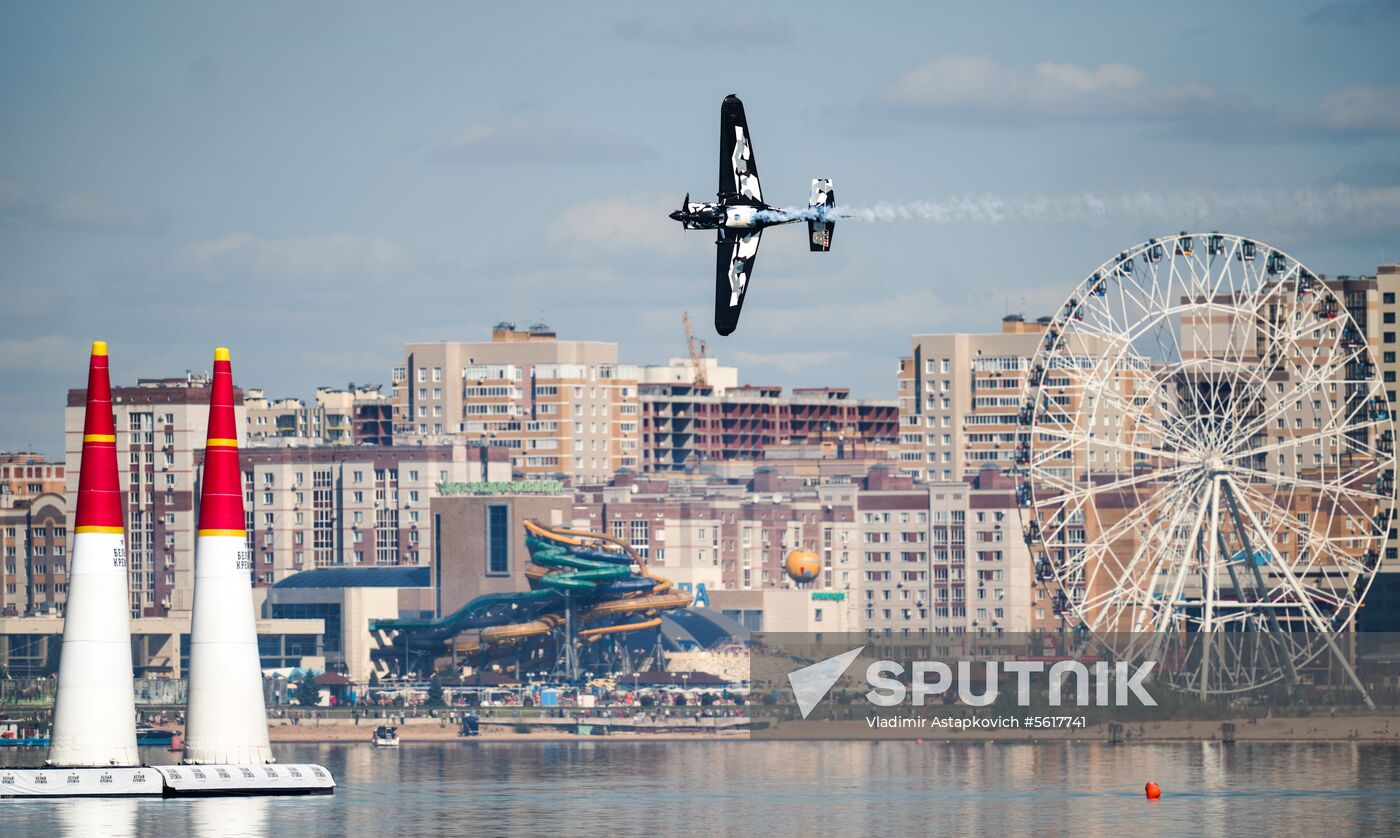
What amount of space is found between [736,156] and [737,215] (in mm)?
3224

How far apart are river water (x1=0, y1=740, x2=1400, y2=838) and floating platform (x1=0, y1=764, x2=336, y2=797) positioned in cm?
420

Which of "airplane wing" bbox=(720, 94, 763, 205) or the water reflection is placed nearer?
"airplane wing" bbox=(720, 94, 763, 205)

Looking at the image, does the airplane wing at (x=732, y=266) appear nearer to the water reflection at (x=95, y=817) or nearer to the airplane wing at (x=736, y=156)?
the airplane wing at (x=736, y=156)

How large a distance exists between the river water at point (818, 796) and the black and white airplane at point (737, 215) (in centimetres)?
2685

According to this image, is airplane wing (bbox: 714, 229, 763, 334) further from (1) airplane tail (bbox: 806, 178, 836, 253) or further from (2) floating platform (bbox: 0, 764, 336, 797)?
(2) floating platform (bbox: 0, 764, 336, 797)

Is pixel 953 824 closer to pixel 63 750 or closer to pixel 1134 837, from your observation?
pixel 1134 837

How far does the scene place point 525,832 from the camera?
365ft

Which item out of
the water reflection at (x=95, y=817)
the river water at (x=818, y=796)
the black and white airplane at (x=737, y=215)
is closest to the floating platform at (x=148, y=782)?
the river water at (x=818, y=796)

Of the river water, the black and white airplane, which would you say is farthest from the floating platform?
the black and white airplane

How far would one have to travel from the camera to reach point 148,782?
311 ft

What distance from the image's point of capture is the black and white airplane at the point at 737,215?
3600 inches

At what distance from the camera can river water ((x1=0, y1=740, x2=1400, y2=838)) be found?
11206 centimetres

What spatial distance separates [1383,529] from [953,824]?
72.3 meters

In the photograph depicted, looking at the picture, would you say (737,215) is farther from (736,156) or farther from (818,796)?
(818,796)
